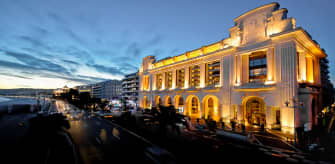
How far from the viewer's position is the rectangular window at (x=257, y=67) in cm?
2982

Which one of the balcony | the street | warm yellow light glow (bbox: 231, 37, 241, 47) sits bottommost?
the street

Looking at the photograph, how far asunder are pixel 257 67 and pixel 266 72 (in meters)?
2.38

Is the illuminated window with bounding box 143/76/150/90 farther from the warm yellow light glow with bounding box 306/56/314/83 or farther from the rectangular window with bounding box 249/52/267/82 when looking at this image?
the warm yellow light glow with bounding box 306/56/314/83

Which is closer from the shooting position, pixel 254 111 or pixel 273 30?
pixel 273 30

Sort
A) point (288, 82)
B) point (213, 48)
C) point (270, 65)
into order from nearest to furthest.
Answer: point (288, 82), point (270, 65), point (213, 48)

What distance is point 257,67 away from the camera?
30.9 metres

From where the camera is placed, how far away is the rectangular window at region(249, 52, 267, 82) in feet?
97.8

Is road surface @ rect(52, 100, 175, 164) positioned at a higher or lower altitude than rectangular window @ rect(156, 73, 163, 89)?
lower

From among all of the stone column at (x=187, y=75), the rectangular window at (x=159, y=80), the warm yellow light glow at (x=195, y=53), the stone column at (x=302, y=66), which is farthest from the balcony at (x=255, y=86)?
the rectangular window at (x=159, y=80)

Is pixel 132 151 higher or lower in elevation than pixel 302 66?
lower

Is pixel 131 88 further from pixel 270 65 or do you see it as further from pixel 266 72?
pixel 270 65

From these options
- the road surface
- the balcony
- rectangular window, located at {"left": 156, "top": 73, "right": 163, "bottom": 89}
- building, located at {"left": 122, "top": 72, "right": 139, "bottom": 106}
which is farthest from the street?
building, located at {"left": 122, "top": 72, "right": 139, "bottom": 106}

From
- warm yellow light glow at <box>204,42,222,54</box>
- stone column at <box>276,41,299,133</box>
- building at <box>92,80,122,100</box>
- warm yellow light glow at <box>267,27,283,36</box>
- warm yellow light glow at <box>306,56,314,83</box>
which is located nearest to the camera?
stone column at <box>276,41,299,133</box>

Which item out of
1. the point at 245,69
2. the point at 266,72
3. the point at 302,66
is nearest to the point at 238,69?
the point at 245,69
